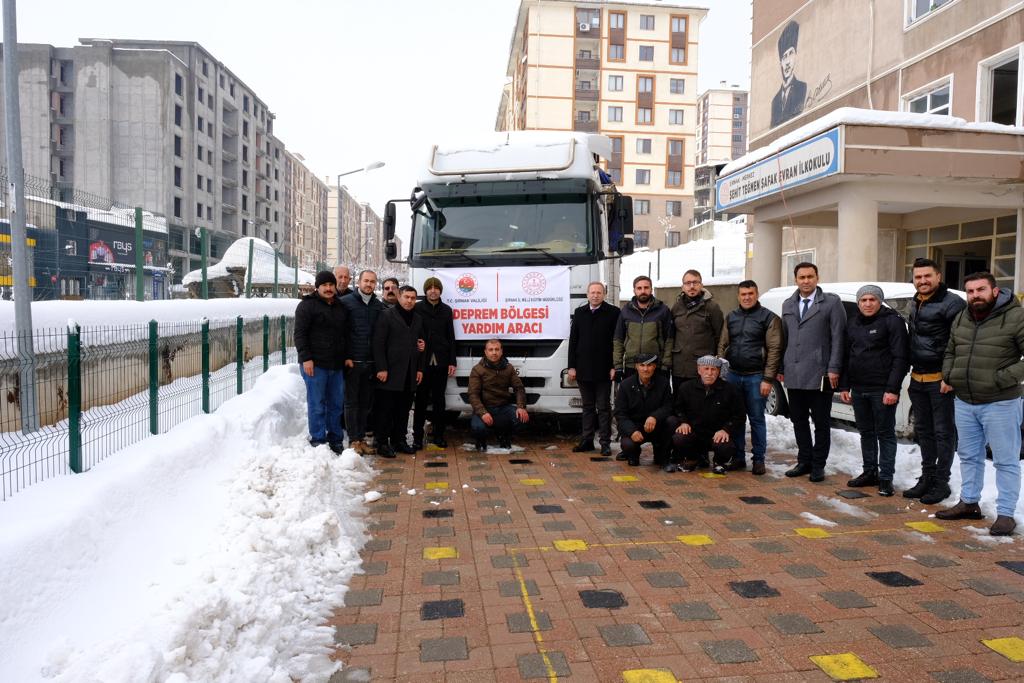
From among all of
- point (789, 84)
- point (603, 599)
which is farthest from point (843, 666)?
point (789, 84)

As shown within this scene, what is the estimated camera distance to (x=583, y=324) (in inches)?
308

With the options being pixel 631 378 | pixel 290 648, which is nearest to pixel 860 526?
pixel 631 378

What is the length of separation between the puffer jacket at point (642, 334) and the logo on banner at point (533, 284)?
0.92 metres

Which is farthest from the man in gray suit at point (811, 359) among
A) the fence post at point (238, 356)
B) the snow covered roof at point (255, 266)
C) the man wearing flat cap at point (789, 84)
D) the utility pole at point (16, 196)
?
the man wearing flat cap at point (789, 84)

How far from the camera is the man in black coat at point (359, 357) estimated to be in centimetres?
774

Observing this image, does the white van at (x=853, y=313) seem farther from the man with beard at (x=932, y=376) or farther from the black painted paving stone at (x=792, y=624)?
the black painted paving stone at (x=792, y=624)

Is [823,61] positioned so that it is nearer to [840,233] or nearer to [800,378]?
[840,233]

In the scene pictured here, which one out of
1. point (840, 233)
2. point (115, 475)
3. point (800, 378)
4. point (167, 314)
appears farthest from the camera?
point (840, 233)

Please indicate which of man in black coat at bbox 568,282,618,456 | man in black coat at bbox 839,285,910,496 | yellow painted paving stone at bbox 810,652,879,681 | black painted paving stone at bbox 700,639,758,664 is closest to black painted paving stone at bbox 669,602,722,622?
black painted paving stone at bbox 700,639,758,664

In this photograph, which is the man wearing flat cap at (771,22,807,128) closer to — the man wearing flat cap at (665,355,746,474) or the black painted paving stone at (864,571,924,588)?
the man wearing flat cap at (665,355,746,474)

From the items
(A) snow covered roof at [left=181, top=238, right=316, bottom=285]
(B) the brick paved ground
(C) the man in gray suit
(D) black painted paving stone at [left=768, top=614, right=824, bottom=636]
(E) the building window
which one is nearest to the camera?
(B) the brick paved ground

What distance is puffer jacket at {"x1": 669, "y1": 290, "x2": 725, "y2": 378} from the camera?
733 cm

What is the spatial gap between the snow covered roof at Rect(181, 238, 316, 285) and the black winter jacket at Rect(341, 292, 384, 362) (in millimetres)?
3486

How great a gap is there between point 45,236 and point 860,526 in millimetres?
8405
